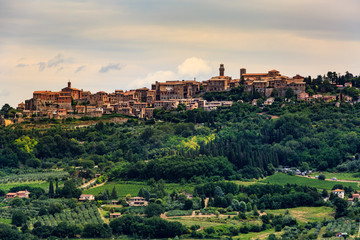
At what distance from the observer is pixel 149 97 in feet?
319

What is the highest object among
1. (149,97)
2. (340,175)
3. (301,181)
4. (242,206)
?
(149,97)

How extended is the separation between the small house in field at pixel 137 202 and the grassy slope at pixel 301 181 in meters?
11.5

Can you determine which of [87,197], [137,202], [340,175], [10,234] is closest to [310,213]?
[340,175]

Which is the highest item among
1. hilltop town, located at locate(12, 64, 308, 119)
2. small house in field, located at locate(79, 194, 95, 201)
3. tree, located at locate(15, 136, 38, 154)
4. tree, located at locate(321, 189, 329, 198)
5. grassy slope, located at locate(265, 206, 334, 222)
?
hilltop town, located at locate(12, 64, 308, 119)

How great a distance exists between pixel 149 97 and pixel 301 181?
34.4 metres

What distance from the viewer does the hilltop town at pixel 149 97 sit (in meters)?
92.1

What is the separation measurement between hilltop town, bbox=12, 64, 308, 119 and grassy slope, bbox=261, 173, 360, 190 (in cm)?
2256

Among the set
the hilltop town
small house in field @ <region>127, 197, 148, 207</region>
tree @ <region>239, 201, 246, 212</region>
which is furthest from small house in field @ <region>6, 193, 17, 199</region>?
the hilltop town

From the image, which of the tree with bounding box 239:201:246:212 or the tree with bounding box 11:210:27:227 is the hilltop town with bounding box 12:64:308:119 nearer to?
the tree with bounding box 239:201:246:212

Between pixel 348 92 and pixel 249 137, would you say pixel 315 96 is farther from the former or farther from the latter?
pixel 249 137

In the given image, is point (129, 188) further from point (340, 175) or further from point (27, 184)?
point (340, 175)

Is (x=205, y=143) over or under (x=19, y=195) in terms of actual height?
over

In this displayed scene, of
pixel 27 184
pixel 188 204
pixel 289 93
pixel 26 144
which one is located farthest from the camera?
pixel 289 93

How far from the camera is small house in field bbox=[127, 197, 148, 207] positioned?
61.1m
